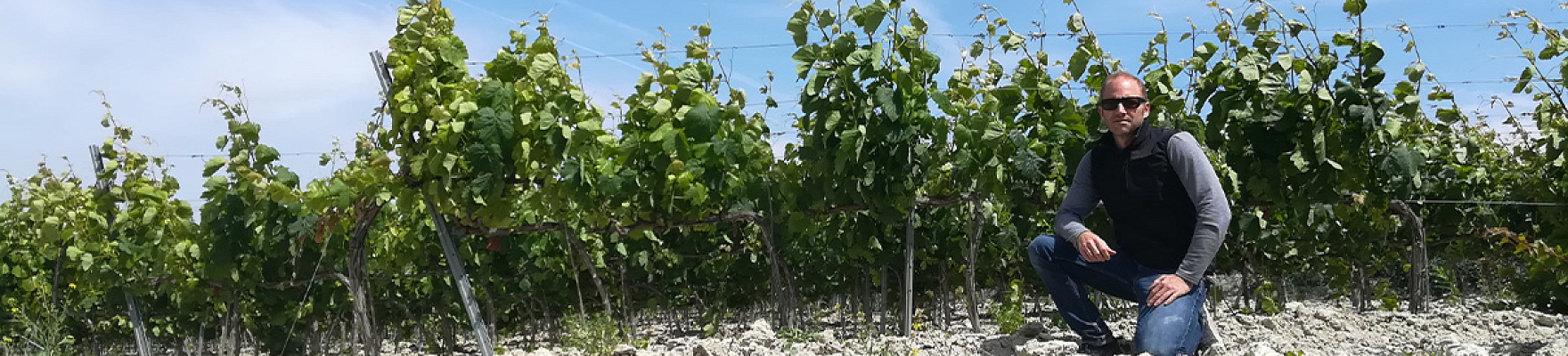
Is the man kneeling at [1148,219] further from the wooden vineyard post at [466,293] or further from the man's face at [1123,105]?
the wooden vineyard post at [466,293]

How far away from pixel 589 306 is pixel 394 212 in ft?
8.88

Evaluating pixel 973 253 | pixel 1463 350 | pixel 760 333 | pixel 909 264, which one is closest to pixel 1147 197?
pixel 1463 350

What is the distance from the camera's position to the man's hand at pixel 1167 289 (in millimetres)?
3305

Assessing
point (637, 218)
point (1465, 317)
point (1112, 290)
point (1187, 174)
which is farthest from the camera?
point (1465, 317)

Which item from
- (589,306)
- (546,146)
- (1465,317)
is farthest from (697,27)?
(589,306)

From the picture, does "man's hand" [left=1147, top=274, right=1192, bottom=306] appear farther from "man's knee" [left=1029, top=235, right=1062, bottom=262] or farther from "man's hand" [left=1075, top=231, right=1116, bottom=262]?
"man's knee" [left=1029, top=235, right=1062, bottom=262]

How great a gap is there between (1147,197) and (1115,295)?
1.57 ft

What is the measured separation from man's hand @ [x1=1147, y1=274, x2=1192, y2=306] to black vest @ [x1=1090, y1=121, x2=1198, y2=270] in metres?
0.13

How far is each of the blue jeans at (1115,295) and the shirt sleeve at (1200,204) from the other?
0.44 ft

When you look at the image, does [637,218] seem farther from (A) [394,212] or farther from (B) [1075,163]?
(A) [394,212]

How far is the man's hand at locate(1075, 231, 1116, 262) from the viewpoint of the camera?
133 inches

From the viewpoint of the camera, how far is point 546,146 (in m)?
5.05

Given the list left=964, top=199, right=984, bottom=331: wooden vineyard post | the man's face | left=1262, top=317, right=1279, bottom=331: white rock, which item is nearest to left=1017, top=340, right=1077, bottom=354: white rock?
the man's face

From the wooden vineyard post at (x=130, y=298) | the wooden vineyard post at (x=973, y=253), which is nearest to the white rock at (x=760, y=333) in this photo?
the wooden vineyard post at (x=973, y=253)
